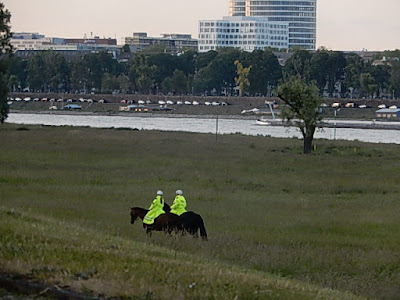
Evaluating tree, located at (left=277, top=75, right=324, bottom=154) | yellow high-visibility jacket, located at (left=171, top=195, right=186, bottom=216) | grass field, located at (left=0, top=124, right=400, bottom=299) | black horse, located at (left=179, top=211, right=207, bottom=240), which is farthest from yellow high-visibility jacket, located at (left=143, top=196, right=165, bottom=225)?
tree, located at (left=277, top=75, right=324, bottom=154)

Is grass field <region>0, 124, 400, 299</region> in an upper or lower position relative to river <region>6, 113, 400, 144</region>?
upper

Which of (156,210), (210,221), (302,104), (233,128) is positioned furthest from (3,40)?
(233,128)

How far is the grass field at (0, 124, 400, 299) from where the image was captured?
1653 centimetres

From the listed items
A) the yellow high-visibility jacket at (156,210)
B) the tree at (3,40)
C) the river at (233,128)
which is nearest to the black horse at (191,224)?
the yellow high-visibility jacket at (156,210)

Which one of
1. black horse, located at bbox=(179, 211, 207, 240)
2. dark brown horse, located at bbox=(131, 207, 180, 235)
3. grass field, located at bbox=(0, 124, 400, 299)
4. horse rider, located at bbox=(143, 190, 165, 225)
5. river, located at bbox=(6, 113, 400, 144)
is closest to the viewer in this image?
grass field, located at bbox=(0, 124, 400, 299)

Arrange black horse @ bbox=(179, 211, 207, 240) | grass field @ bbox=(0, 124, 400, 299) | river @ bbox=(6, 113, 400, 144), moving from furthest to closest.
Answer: river @ bbox=(6, 113, 400, 144), black horse @ bbox=(179, 211, 207, 240), grass field @ bbox=(0, 124, 400, 299)

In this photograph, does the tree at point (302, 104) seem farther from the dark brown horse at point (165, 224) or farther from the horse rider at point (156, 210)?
the dark brown horse at point (165, 224)

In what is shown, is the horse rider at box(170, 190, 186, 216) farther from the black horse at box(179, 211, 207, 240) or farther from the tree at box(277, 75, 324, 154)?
the tree at box(277, 75, 324, 154)

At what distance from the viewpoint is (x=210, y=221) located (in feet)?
105

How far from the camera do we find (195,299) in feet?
49.5

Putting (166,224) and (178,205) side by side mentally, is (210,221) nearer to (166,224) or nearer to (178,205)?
(178,205)

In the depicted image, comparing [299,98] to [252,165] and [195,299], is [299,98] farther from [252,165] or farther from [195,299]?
[195,299]

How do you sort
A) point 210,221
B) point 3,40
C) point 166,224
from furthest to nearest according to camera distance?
point 3,40
point 210,221
point 166,224

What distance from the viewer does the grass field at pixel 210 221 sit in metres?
16.5
